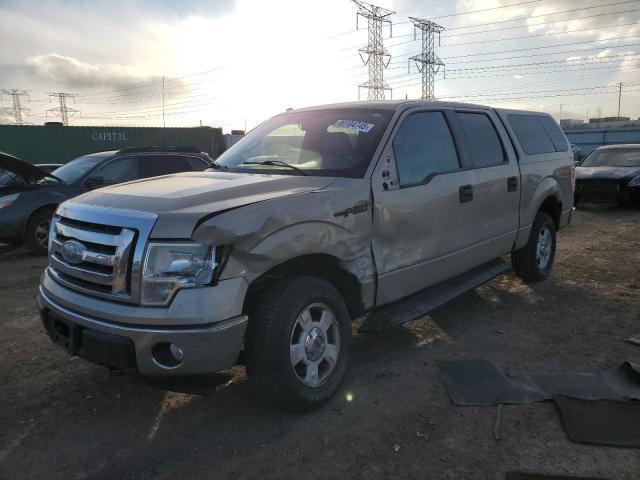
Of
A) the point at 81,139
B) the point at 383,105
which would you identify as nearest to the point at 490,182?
the point at 383,105

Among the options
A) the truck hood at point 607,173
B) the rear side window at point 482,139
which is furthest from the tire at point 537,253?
the truck hood at point 607,173

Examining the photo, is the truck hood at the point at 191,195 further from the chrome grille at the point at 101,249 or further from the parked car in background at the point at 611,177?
the parked car in background at the point at 611,177

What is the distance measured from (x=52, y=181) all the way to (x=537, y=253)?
24.3 feet

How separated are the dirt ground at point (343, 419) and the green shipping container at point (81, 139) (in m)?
20.6

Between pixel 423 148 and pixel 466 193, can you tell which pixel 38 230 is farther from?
pixel 466 193

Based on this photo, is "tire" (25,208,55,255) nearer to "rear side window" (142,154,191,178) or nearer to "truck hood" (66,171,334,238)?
"rear side window" (142,154,191,178)

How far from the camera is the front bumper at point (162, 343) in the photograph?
2.56 m

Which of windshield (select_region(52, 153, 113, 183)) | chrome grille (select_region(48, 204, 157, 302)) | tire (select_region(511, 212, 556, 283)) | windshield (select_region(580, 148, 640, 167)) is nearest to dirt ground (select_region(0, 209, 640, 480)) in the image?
chrome grille (select_region(48, 204, 157, 302))

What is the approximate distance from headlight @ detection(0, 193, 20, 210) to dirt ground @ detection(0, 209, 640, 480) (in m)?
3.79

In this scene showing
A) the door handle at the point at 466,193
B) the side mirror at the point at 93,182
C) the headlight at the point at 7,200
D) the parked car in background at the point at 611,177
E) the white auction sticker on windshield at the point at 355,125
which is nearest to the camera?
the white auction sticker on windshield at the point at 355,125

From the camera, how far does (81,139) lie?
24.6 metres

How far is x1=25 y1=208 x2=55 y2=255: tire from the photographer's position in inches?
318

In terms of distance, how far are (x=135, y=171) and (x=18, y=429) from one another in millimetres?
6155

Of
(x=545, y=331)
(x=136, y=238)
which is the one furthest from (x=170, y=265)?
(x=545, y=331)
